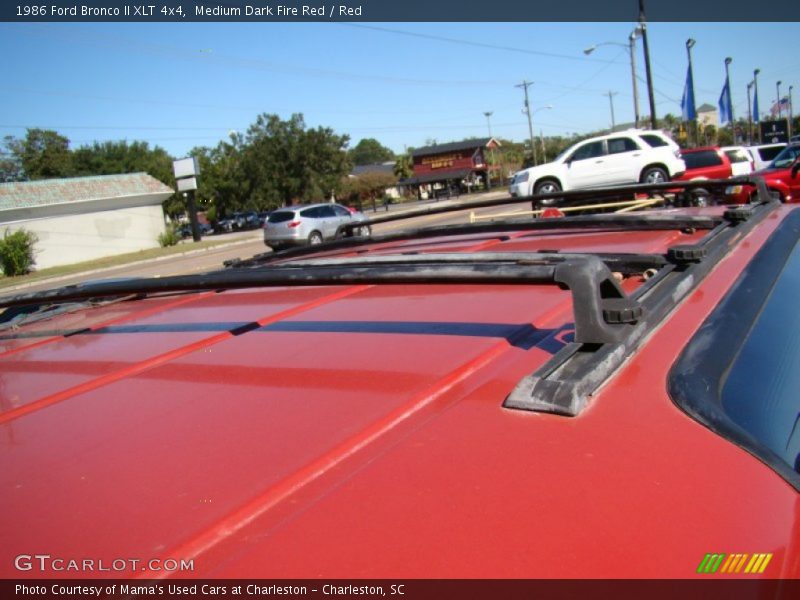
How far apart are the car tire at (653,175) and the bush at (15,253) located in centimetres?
2695

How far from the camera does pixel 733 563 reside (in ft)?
2.45

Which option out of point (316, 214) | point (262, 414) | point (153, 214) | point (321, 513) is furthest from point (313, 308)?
point (153, 214)

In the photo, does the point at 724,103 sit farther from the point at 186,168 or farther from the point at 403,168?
the point at 403,168

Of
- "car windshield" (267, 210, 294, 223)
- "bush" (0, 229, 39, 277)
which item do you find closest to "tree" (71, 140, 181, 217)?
"bush" (0, 229, 39, 277)

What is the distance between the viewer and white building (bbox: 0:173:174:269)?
108 ft

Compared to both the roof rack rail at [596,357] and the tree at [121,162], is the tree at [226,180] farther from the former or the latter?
the roof rack rail at [596,357]

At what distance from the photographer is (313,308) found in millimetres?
2082

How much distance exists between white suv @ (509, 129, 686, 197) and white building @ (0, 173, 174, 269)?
26565mm

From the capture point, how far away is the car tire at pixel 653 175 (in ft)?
57.4

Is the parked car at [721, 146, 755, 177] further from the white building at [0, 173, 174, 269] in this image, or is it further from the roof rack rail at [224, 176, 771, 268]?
the white building at [0, 173, 174, 269]

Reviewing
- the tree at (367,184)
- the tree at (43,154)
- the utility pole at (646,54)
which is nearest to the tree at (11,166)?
the tree at (43,154)

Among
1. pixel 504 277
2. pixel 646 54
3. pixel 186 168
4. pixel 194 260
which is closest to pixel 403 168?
pixel 186 168

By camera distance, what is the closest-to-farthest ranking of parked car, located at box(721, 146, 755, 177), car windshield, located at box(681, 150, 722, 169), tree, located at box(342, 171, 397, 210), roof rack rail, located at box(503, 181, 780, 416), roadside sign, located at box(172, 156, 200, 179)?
roof rack rail, located at box(503, 181, 780, 416) → car windshield, located at box(681, 150, 722, 169) → parked car, located at box(721, 146, 755, 177) → roadside sign, located at box(172, 156, 200, 179) → tree, located at box(342, 171, 397, 210)

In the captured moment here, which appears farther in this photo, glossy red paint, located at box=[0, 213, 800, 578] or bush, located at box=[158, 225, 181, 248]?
bush, located at box=[158, 225, 181, 248]
